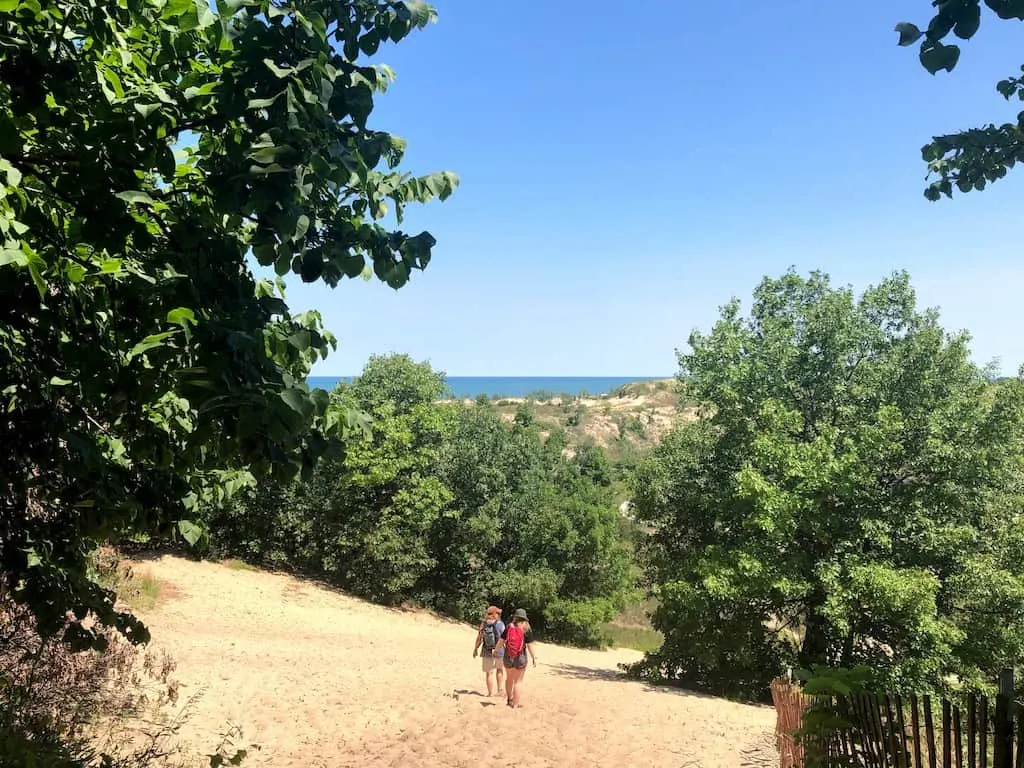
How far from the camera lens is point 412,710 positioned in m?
10.5

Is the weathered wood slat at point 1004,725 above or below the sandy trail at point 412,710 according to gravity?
above

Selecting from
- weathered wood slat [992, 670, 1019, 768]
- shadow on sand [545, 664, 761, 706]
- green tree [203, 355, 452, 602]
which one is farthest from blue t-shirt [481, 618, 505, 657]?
green tree [203, 355, 452, 602]

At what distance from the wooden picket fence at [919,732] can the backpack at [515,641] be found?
4767 millimetres

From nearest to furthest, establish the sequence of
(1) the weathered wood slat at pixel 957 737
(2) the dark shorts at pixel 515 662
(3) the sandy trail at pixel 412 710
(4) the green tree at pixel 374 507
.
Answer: (1) the weathered wood slat at pixel 957 737 → (3) the sandy trail at pixel 412 710 → (2) the dark shorts at pixel 515 662 → (4) the green tree at pixel 374 507

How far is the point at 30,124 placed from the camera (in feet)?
8.41

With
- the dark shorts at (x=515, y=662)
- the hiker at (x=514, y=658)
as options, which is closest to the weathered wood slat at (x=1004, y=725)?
the hiker at (x=514, y=658)

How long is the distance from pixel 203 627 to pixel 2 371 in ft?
52.9

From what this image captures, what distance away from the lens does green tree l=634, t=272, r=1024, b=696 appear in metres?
14.0

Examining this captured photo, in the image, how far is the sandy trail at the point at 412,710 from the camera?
28.4 feet

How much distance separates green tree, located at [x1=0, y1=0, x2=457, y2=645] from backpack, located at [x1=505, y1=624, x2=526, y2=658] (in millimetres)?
7686

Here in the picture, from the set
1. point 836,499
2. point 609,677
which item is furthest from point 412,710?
point 836,499

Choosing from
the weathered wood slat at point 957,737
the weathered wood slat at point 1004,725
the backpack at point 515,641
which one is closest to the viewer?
the weathered wood slat at point 1004,725

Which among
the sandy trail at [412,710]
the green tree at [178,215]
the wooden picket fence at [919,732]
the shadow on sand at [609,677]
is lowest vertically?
the shadow on sand at [609,677]

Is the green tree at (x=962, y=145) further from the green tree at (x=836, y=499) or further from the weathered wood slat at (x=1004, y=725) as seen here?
the green tree at (x=836, y=499)
